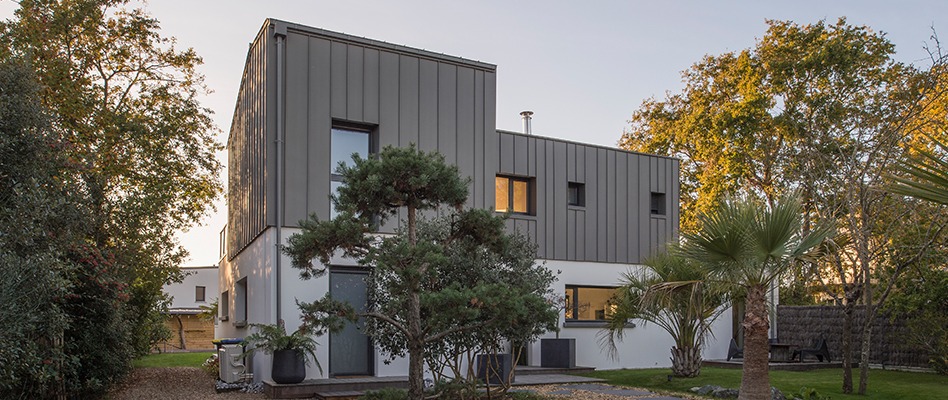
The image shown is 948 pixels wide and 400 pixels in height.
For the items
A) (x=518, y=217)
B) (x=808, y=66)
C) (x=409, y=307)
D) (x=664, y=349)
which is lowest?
(x=664, y=349)

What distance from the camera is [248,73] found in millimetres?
14875

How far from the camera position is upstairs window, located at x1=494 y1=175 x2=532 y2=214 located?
15398mm

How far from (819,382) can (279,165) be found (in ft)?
32.4

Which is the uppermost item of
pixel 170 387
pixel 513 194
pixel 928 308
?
pixel 513 194

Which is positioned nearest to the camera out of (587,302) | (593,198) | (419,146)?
(419,146)

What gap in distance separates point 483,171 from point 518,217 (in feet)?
6.07

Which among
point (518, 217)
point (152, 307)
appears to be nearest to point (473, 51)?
point (518, 217)

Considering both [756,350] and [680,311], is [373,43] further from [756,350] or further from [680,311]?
[756,350]

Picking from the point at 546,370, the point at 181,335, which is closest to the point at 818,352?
the point at 546,370

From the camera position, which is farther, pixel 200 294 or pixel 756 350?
pixel 200 294

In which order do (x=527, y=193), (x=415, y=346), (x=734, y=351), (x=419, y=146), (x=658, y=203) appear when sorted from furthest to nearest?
(x=658, y=203), (x=734, y=351), (x=527, y=193), (x=419, y=146), (x=415, y=346)

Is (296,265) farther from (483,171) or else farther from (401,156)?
(483,171)

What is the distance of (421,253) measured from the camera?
8133 millimetres

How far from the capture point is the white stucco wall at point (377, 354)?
11719mm
